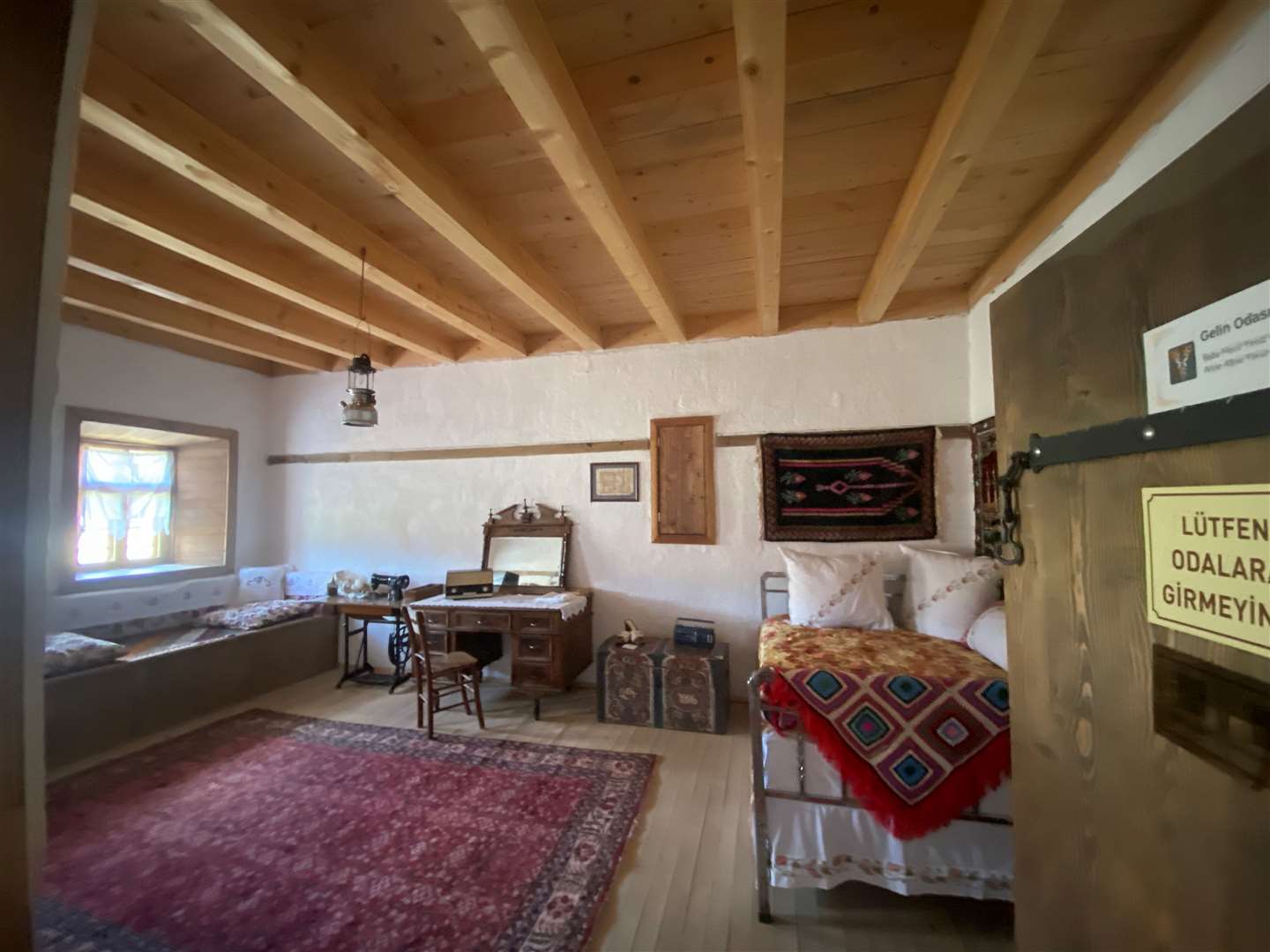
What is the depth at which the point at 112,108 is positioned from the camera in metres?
1.39

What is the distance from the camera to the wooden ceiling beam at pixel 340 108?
118cm

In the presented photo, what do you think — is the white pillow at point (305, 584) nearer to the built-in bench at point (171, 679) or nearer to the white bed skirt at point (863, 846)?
the built-in bench at point (171, 679)

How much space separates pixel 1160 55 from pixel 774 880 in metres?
2.80

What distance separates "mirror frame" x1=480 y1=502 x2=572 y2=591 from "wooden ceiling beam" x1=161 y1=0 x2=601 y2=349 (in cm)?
197

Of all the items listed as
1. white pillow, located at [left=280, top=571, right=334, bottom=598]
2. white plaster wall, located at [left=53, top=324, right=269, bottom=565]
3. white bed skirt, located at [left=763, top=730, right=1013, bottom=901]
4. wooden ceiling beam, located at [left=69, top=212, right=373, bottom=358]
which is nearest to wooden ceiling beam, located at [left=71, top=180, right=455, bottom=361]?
wooden ceiling beam, located at [left=69, top=212, right=373, bottom=358]

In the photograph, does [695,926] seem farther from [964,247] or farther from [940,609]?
[964,247]

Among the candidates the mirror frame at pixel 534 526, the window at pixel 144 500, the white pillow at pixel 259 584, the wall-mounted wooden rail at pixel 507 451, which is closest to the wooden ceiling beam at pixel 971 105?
the wall-mounted wooden rail at pixel 507 451

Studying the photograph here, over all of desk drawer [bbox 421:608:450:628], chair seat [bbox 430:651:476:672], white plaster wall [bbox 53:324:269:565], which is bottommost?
chair seat [bbox 430:651:476:672]

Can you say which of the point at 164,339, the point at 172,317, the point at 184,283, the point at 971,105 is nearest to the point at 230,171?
the point at 184,283

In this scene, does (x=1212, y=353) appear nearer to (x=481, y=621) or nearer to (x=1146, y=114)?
(x=1146, y=114)

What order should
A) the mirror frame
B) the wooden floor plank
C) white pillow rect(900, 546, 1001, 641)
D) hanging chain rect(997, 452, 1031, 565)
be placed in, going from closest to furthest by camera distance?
1. hanging chain rect(997, 452, 1031, 565)
2. the wooden floor plank
3. white pillow rect(900, 546, 1001, 641)
4. the mirror frame

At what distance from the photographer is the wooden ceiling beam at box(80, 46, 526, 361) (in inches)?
55.7

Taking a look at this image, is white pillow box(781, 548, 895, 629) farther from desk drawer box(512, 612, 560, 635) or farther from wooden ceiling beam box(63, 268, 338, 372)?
wooden ceiling beam box(63, 268, 338, 372)

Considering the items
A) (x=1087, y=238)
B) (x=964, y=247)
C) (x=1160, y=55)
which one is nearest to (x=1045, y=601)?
(x=1087, y=238)
